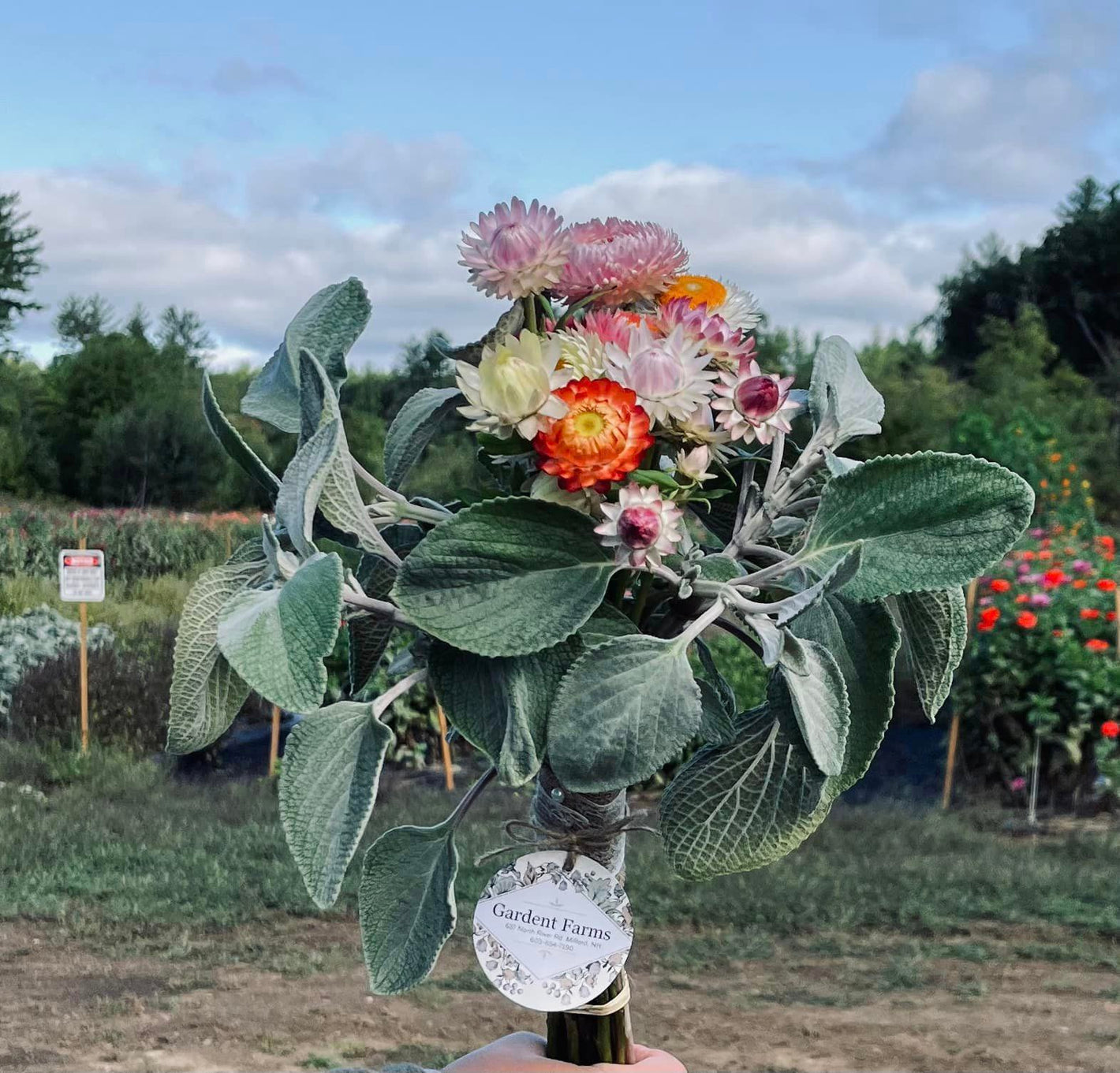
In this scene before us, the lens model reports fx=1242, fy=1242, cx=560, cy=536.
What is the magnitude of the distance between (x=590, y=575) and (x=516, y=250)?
0.72 ft

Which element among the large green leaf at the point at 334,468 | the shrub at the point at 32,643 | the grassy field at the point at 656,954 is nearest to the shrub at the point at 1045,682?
the grassy field at the point at 656,954

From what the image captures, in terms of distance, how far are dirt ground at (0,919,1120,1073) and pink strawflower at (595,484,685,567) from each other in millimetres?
1763

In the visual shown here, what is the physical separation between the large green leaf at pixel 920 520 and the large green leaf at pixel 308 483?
0.27 meters

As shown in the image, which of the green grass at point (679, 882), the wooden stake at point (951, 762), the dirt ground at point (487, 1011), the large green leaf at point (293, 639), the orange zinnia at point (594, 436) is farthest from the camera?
the wooden stake at point (951, 762)

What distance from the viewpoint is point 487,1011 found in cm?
248

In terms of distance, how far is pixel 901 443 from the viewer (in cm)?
990

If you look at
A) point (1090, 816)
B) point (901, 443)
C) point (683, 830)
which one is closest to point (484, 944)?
point (683, 830)

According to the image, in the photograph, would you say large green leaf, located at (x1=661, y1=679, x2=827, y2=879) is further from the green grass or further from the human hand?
the green grass

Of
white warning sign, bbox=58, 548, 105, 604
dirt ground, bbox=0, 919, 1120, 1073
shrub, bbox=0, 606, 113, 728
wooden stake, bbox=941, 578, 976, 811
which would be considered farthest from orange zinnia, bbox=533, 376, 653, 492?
shrub, bbox=0, 606, 113, 728

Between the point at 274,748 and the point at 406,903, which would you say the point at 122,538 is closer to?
the point at 274,748

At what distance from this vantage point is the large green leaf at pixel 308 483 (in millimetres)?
648

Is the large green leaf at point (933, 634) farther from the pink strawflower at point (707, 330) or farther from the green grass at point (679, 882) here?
the green grass at point (679, 882)

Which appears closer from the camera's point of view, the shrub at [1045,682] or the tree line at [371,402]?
the shrub at [1045,682]

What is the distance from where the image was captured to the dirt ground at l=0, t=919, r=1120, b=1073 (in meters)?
2.27
